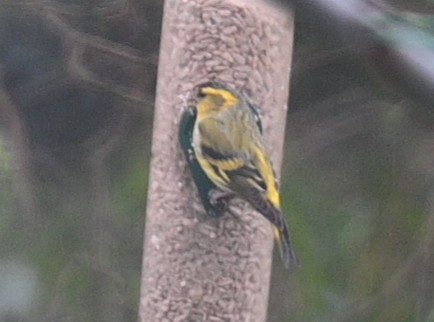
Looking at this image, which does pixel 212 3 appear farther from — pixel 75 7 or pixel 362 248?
pixel 362 248

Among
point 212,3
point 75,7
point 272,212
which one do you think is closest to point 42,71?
point 75,7

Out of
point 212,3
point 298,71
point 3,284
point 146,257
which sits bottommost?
point 3,284

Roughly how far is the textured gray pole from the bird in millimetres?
31

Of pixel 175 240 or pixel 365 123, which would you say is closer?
pixel 175 240

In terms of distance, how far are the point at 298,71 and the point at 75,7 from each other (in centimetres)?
31

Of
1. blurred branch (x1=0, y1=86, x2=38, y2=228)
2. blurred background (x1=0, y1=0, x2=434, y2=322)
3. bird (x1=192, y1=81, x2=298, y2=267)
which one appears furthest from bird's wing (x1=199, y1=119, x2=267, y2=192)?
blurred branch (x1=0, y1=86, x2=38, y2=228)

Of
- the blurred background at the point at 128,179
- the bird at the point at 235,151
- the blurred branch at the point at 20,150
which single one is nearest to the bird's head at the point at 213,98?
the bird at the point at 235,151

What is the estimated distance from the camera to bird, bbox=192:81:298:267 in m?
0.96

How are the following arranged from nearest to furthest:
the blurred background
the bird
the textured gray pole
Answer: the bird
the textured gray pole
the blurred background

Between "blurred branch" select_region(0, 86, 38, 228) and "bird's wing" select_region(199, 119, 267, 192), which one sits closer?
"bird's wing" select_region(199, 119, 267, 192)

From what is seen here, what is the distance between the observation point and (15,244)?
1.54m

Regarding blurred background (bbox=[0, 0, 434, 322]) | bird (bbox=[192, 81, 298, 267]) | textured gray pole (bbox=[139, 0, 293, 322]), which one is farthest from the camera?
blurred background (bbox=[0, 0, 434, 322])

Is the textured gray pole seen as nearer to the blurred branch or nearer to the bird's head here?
the bird's head

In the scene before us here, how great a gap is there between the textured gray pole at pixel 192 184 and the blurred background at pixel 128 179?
0.81 ft
